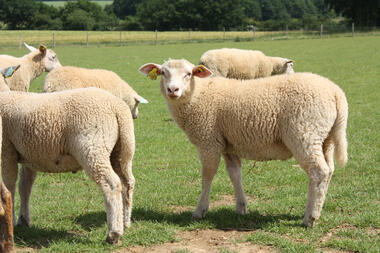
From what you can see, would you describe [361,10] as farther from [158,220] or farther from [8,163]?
[8,163]

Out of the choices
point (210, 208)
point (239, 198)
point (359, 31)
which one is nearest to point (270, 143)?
point (239, 198)

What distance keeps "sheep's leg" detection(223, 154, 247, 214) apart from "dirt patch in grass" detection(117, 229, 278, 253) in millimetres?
594

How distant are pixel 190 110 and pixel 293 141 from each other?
4.34 feet

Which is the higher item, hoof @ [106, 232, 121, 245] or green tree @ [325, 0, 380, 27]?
green tree @ [325, 0, 380, 27]

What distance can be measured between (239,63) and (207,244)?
9.31 meters

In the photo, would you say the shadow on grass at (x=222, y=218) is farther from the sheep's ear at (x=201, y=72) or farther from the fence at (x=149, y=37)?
the fence at (x=149, y=37)

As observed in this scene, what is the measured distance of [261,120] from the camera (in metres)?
5.18

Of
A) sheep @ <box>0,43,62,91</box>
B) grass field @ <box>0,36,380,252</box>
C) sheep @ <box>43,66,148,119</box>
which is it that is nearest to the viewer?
grass field @ <box>0,36,380,252</box>

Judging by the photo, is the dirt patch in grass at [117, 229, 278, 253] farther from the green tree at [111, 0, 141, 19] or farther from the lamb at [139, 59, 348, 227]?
the green tree at [111, 0, 141, 19]

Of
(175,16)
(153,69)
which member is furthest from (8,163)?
(175,16)

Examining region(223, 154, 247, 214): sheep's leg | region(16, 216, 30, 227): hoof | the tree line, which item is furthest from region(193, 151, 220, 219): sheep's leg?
the tree line

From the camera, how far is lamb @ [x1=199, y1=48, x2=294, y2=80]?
13047 mm

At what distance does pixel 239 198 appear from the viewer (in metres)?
5.53

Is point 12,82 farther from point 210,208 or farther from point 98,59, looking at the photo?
point 98,59
